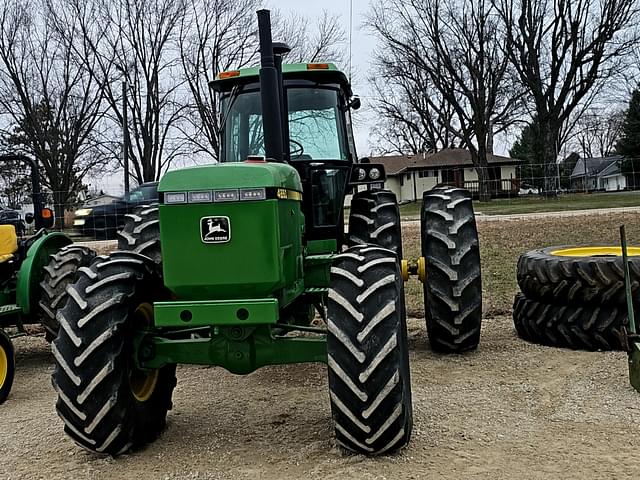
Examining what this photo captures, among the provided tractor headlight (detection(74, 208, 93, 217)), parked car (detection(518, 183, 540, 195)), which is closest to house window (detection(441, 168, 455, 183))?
parked car (detection(518, 183, 540, 195))

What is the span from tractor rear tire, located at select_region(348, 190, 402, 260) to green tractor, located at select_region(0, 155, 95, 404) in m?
2.59

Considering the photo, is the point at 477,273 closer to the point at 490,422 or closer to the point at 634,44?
the point at 490,422

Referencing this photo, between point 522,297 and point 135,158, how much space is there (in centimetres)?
2809

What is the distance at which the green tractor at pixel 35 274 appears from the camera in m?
6.75

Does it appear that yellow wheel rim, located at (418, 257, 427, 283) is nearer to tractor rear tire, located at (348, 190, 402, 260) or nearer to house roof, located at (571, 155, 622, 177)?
tractor rear tire, located at (348, 190, 402, 260)

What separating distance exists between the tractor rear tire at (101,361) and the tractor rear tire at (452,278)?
110 inches

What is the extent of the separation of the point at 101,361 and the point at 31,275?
3297mm

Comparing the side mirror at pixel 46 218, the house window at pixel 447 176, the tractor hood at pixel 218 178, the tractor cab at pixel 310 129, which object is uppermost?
the house window at pixel 447 176

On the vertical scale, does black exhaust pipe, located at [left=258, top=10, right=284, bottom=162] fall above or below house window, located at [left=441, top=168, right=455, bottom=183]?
below

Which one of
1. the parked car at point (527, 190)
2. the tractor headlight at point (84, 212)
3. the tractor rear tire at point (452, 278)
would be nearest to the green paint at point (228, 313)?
the tractor rear tire at point (452, 278)

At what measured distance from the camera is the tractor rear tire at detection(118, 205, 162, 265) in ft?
18.5

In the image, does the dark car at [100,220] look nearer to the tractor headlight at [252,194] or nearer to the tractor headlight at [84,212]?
the tractor headlight at [84,212]

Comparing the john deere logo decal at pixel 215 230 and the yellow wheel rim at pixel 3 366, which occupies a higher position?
the john deere logo decal at pixel 215 230

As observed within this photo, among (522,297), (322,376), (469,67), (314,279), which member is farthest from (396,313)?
(469,67)
